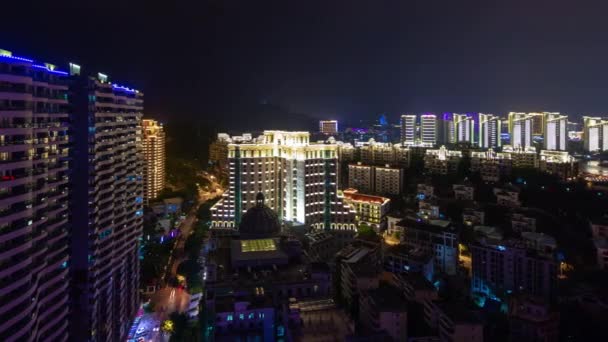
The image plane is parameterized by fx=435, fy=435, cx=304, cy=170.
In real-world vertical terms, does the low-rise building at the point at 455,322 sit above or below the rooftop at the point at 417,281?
below

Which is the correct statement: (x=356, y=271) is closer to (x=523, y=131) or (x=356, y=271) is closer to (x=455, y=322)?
(x=455, y=322)

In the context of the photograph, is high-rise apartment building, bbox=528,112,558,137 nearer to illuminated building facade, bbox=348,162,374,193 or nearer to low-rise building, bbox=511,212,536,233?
illuminated building facade, bbox=348,162,374,193

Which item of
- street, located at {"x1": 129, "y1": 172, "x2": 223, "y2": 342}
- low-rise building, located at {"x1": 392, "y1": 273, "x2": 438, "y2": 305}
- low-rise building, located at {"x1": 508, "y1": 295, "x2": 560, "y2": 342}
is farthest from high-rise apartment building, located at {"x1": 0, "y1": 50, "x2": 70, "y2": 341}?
low-rise building, located at {"x1": 508, "y1": 295, "x2": 560, "y2": 342}

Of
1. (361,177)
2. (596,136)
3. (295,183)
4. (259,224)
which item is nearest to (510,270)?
(259,224)

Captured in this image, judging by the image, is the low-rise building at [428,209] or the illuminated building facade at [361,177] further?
the illuminated building facade at [361,177]

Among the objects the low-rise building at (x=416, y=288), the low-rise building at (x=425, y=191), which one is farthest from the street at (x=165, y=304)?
the low-rise building at (x=425, y=191)

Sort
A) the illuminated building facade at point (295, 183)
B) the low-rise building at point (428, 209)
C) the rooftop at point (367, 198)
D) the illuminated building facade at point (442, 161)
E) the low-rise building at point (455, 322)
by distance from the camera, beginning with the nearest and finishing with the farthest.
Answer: the low-rise building at point (455, 322)
the illuminated building facade at point (295, 183)
the low-rise building at point (428, 209)
the rooftop at point (367, 198)
the illuminated building facade at point (442, 161)

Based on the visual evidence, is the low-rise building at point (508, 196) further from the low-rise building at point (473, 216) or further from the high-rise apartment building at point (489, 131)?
the high-rise apartment building at point (489, 131)

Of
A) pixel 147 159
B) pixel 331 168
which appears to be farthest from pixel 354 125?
pixel 331 168
